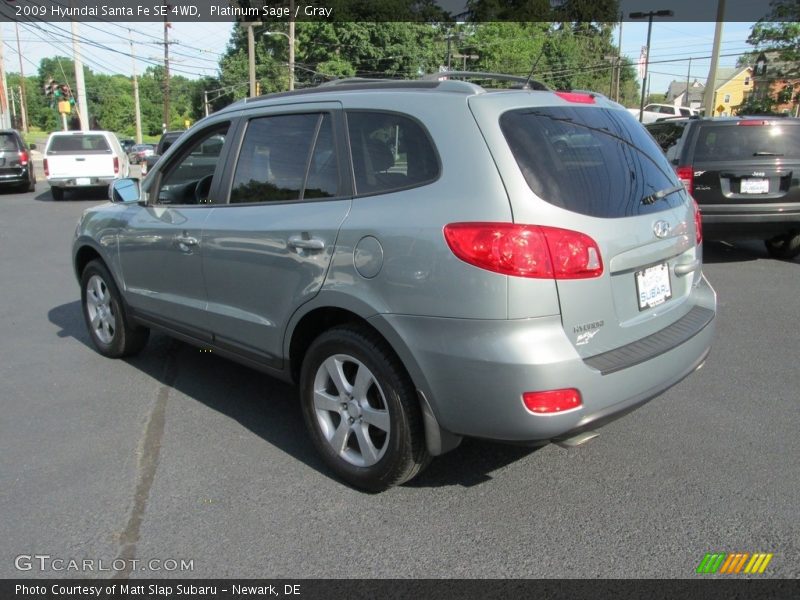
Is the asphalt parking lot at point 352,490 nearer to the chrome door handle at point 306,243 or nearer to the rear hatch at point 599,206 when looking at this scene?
the rear hatch at point 599,206

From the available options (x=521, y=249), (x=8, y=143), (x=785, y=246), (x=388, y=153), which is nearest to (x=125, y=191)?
(x=388, y=153)

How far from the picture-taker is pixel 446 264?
2678mm

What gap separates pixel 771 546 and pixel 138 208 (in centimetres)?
413

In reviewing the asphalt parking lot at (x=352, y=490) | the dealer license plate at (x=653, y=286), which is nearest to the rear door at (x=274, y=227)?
the asphalt parking lot at (x=352, y=490)

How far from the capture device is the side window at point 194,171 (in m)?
4.12

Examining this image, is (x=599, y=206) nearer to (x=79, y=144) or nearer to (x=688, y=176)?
(x=688, y=176)

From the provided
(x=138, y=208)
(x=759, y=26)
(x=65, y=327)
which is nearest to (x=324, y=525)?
(x=138, y=208)

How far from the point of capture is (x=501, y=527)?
294 centimetres

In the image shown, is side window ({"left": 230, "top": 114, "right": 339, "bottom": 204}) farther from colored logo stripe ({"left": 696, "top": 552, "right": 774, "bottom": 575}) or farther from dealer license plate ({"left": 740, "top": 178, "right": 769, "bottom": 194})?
dealer license plate ({"left": 740, "top": 178, "right": 769, "bottom": 194})

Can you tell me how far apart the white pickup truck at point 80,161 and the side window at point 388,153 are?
15536 mm

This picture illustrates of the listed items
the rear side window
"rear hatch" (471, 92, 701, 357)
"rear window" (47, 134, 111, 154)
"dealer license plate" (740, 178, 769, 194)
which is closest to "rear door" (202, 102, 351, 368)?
"rear hatch" (471, 92, 701, 357)

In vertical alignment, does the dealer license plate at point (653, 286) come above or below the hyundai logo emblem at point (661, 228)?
below
